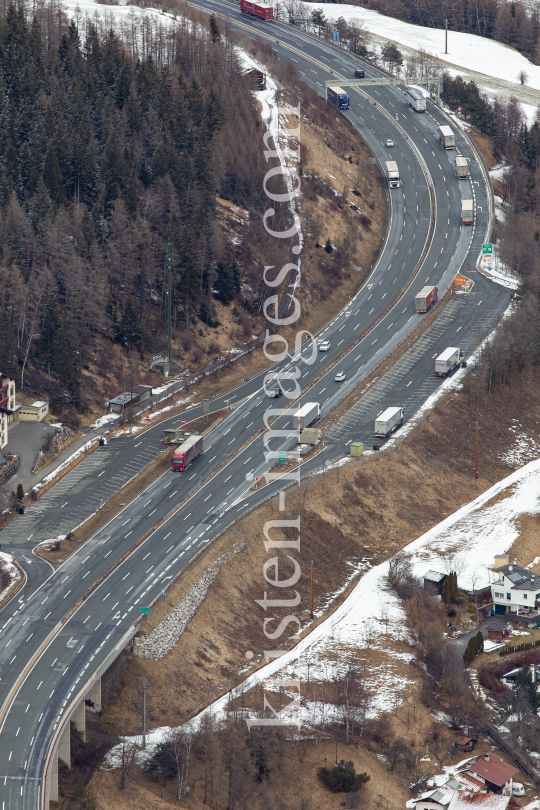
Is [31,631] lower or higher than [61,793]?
higher

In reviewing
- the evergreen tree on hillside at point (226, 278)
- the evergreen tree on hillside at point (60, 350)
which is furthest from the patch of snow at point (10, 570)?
the evergreen tree on hillside at point (226, 278)

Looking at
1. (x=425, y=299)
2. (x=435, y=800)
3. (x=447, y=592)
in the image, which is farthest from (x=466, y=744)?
(x=425, y=299)

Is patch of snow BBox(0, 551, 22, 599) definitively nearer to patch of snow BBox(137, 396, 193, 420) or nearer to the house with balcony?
patch of snow BBox(137, 396, 193, 420)

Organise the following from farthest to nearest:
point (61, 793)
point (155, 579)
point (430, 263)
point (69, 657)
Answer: point (430, 263)
point (155, 579)
point (69, 657)
point (61, 793)

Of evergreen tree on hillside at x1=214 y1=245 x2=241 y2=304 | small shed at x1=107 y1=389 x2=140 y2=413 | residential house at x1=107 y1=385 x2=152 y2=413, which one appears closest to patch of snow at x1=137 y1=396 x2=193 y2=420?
residential house at x1=107 y1=385 x2=152 y2=413

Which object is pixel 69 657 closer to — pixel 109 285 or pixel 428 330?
pixel 109 285

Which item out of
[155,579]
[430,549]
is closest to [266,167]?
[430,549]

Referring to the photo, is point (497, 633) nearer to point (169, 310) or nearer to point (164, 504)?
point (164, 504)

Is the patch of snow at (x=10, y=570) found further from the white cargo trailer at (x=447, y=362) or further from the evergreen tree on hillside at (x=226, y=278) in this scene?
the white cargo trailer at (x=447, y=362)
